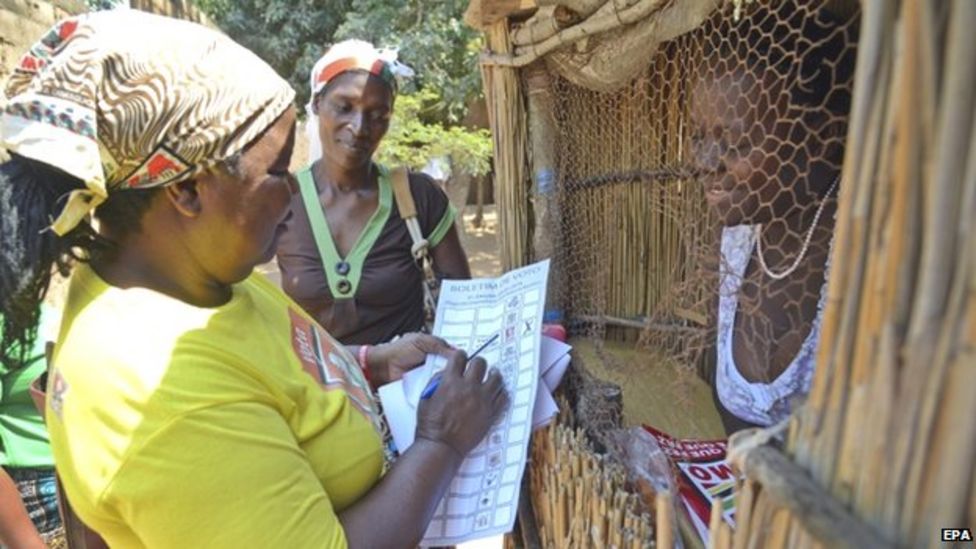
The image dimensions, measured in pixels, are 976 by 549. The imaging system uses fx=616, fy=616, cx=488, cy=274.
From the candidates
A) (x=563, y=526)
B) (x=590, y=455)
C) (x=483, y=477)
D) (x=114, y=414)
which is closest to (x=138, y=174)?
(x=114, y=414)

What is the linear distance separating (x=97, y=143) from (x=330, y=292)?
118 centimetres

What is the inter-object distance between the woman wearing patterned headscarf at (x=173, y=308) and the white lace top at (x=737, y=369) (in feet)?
1.81

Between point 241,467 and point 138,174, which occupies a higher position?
point 138,174

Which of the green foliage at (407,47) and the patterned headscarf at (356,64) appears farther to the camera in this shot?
the green foliage at (407,47)

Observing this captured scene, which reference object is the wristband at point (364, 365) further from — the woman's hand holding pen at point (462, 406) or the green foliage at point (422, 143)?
the green foliage at point (422, 143)

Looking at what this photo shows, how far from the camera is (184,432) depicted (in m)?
0.73

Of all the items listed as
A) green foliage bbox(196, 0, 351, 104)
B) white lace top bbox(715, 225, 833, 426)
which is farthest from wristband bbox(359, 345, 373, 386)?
green foliage bbox(196, 0, 351, 104)

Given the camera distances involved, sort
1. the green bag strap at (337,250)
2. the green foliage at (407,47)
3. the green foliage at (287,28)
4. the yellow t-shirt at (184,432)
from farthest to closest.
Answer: the green foliage at (287,28) → the green foliage at (407,47) → the green bag strap at (337,250) → the yellow t-shirt at (184,432)

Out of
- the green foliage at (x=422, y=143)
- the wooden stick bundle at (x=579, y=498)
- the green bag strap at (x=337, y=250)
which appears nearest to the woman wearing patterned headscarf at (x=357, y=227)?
the green bag strap at (x=337, y=250)

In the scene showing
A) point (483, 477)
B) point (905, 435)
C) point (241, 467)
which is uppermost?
point (905, 435)

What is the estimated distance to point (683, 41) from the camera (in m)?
1.33

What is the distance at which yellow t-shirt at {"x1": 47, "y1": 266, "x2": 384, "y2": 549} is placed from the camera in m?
0.72

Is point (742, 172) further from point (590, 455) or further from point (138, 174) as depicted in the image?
point (138, 174)

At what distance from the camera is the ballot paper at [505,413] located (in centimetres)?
106
